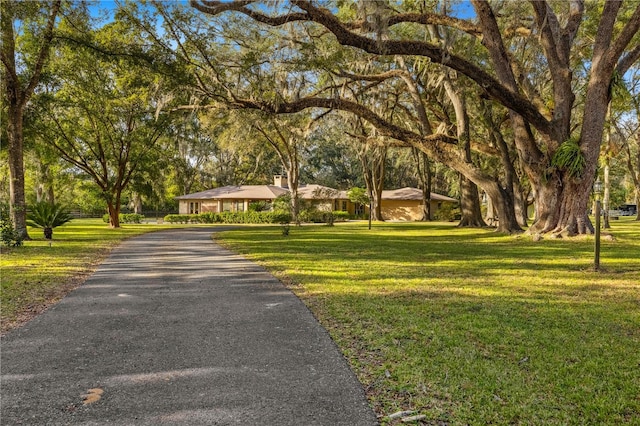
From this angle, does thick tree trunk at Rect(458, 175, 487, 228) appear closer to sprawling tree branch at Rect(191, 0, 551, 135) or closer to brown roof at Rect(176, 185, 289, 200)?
sprawling tree branch at Rect(191, 0, 551, 135)

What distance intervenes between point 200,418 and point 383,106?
22.1 m

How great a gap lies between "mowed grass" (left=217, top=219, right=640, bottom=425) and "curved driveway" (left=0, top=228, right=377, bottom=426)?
380 millimetres

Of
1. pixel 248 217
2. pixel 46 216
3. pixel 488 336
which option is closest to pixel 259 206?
pixel 248 217

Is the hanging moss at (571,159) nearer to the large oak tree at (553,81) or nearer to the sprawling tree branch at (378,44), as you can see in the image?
the large oak tree at (553,81)

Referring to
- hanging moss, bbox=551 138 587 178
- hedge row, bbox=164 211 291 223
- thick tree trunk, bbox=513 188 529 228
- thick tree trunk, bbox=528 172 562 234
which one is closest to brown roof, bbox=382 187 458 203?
thick tree trunk, bbox=513 188 529 228

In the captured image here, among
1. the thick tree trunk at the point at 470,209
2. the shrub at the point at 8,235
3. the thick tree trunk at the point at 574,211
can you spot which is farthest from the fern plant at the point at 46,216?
the thick tree trunk at the point at 470,209

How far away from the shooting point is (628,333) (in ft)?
16.1

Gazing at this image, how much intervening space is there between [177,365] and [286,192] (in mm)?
39261

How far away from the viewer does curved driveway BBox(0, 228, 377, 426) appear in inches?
119

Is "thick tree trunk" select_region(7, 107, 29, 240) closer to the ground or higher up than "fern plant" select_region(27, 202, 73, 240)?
higher up

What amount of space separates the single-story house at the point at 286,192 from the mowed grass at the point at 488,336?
33.0 meters

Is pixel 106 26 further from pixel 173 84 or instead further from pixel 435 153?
pixel 435 153

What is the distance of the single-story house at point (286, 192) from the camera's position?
44000 millimetres

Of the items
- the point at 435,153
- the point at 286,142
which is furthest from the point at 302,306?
the point at 286,142
